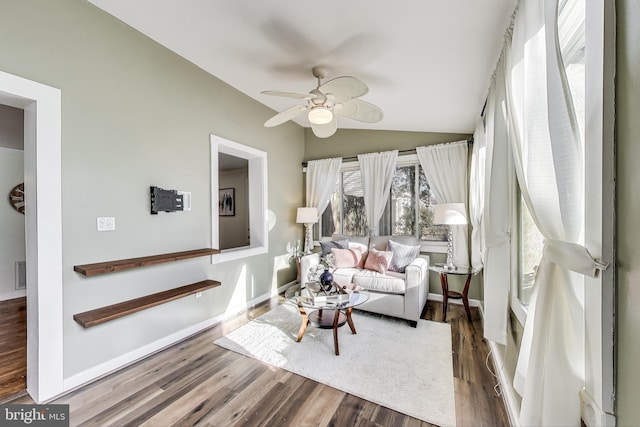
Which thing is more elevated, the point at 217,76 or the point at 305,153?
the point at 217,76

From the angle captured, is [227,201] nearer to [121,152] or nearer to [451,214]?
[121,152]

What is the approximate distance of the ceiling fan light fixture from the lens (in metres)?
2.39

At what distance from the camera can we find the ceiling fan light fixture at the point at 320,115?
2.39 m

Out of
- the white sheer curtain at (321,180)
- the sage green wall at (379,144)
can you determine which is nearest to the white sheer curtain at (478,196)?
the sage green wall at (379,144)

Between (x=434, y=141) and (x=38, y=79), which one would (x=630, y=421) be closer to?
(x=38, y=79)

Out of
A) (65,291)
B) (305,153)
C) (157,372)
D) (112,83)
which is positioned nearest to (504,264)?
(157,372)

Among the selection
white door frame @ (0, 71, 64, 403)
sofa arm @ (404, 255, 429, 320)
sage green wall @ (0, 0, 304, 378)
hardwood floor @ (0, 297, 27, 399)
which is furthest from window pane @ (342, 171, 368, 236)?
hardwood floor @ (0, 297, 27, 399)

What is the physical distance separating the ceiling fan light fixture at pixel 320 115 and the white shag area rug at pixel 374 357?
7.15 ft

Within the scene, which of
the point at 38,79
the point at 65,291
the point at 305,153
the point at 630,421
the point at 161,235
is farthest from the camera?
the point at 305,153

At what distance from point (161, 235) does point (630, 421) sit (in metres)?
3.13

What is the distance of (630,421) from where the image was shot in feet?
2.26

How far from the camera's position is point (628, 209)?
0.70 meters

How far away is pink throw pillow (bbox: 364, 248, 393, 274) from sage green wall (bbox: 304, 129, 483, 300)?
35.7 inches

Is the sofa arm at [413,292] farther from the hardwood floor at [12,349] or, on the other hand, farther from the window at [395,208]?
the hardwood floor at [12,349]
